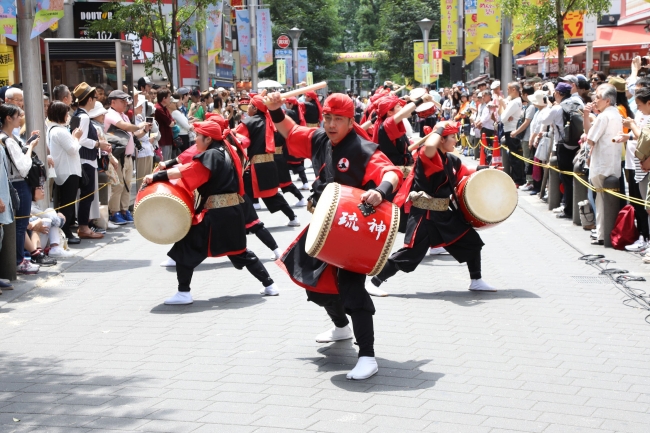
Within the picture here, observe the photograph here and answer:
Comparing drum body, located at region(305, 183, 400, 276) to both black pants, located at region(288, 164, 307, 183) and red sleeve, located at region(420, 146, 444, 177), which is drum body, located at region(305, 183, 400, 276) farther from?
black pants, located at region(288, 164, 307, 183)

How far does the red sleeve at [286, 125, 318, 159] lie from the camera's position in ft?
20.2

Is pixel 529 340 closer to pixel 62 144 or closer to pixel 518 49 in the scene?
pixel 62 144

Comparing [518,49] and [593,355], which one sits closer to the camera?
[593,355]

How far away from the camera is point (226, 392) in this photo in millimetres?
5422

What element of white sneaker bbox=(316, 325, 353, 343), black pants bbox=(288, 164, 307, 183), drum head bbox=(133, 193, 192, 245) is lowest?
white sneaker bbox=(316, 325, 353, 343)

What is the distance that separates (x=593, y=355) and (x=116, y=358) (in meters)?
3.27

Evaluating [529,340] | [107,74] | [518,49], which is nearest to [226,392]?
[529,340]

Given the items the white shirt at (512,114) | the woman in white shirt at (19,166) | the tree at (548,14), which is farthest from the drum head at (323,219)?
the tree at (548,14)

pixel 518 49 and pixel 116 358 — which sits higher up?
pixel 518 49

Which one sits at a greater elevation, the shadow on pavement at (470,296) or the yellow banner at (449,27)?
the yellow banner at (449,27)

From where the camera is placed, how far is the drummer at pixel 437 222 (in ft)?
26.8

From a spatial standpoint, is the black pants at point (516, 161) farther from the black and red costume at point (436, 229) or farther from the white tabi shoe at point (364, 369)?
the white tabi shoe at point (364, 369)

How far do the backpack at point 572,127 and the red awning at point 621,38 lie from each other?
46.6ft

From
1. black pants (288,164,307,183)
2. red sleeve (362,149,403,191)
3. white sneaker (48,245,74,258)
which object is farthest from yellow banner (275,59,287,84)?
red sleeve (362,149,403,191)
